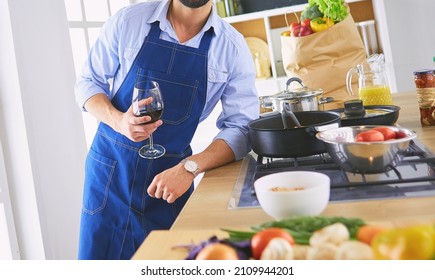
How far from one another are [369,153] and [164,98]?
650 mm

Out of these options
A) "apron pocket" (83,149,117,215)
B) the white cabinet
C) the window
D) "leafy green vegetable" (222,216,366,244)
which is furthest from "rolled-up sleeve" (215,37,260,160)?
the white cabinet

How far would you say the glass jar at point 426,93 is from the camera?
4.40ft

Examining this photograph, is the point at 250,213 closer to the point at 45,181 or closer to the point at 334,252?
the point at 334,252

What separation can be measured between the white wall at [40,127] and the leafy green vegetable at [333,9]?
1.00 meters

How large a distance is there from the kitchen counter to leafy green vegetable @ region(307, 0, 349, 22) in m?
1.24

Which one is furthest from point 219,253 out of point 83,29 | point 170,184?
point 83,29

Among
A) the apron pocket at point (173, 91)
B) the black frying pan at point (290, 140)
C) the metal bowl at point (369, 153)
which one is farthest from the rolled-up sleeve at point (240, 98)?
the metal bowl at point (369, 153)

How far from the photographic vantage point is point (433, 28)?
2.98 m

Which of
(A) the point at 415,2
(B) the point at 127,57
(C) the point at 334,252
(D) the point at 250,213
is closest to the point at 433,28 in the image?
(A) the point at 415,2

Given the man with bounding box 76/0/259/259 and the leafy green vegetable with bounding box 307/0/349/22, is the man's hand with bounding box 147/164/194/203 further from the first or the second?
the leafy green vegetable with bounding box 307/0/349/22

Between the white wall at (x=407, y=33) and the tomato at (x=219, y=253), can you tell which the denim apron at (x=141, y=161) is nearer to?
the tomato at (x=219, y=253)

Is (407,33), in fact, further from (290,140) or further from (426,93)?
(290,140)

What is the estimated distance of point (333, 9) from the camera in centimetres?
213

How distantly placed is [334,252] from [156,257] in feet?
0.80
